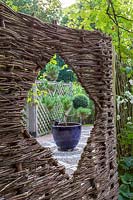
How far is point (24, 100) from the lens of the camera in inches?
61.3

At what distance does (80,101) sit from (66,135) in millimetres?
3336

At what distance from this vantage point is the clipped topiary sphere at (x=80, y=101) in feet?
22.1

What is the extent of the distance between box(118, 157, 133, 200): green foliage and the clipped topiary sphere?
3.65 m

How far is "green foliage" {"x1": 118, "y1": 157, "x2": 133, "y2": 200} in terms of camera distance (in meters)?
2.68

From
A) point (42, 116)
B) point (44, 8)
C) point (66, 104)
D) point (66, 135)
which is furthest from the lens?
point (44, 8)

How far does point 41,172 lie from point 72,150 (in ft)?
7.92

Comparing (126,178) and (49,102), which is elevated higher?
(49,102)

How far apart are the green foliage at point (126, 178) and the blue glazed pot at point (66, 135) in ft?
2.51

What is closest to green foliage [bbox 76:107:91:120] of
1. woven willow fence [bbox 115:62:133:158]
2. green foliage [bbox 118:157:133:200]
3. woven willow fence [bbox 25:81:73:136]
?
woven willow fence [bbox 25:81:73:136]

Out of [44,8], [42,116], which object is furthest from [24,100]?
[44,8]

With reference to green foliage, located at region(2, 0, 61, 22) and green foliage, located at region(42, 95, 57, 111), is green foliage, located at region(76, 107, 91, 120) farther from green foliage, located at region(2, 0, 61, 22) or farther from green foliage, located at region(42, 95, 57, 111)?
green foliage, located at region(2, 0, 61, 22)

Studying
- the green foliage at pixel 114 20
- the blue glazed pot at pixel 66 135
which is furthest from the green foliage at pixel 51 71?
Answer: the blue glazed pot at pixel 66 135

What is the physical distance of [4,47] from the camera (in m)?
1.46

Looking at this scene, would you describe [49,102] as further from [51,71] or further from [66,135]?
[66,135]
